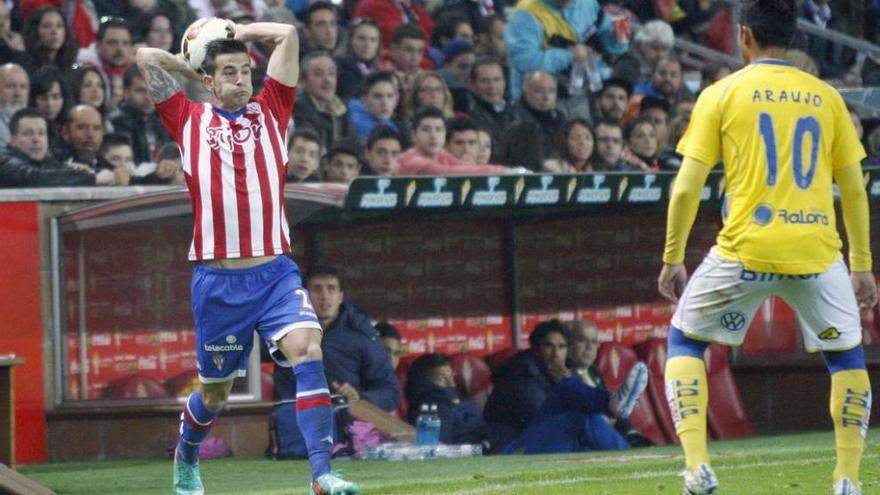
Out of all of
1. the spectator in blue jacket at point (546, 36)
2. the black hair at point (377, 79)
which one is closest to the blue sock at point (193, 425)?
the black hair at point (377, 79)

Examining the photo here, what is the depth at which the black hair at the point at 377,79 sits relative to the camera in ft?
46.1

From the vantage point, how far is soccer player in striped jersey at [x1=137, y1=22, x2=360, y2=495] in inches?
321

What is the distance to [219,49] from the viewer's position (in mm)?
8219

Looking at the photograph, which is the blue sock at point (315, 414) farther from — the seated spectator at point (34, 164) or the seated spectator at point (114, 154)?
the seated spectator at point (114, 154)

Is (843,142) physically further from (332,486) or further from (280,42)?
(280,42)

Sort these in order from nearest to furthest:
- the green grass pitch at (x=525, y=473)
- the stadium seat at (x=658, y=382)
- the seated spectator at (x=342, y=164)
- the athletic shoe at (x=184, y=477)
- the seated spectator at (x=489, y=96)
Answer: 1. the athletic shoe at (x=184, y=477)
2. the green grass pitch at (x=525, y=473)
3. the seated spectator at (x=342, y=164)
4. the stadium seat at (x=658, y=382)
5. the seated spectator at (x=489, y=96)

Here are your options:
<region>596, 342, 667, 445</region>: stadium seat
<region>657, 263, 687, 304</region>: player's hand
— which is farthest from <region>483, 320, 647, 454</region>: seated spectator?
<region>657, 263, 687, 304</region>: player's hand

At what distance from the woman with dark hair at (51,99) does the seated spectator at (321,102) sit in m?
1.79

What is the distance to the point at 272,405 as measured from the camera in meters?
12.6

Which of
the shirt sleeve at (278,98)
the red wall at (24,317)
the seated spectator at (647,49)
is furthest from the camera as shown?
the seated spectator at (647,49)

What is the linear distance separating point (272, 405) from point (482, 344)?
2193 millimetres

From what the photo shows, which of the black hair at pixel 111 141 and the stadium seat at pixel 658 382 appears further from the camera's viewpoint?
the stadium seat at pixel 658 382

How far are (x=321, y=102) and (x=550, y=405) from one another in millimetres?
3039

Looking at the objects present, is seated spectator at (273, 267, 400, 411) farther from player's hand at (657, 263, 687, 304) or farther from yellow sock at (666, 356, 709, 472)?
player's hand at (657, 263, 687, 304)
